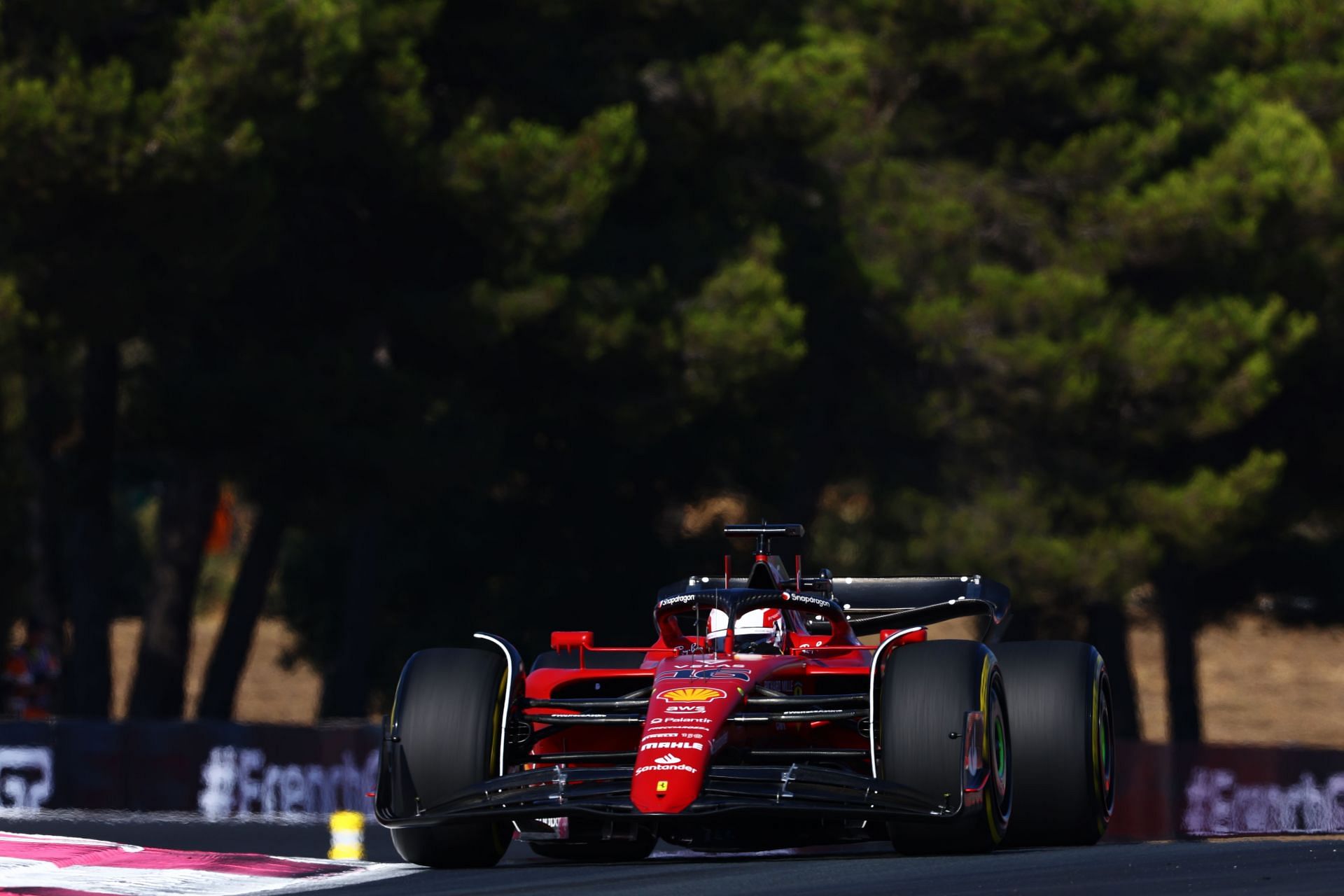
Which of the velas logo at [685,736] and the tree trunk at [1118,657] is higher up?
the tree trunk at [1118,657]

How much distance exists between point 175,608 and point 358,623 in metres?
3.67

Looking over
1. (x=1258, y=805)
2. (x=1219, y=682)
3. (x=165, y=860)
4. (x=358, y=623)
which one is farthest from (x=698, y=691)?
(x=1219, y=682)

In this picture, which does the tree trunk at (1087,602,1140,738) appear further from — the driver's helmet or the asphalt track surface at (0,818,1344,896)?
the asphalt track surface at (0,818,1344,896)

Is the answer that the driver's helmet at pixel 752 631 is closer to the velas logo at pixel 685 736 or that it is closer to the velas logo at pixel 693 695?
the velas logo at pixel 693 695

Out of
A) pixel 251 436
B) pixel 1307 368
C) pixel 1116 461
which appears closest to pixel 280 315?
pixel 251 436

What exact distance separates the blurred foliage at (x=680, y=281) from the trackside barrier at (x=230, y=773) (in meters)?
→ 5.32

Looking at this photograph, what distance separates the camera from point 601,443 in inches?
1221

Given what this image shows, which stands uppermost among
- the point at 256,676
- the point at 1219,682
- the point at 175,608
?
the point at 256,676

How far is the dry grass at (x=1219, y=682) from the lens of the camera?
49.3m

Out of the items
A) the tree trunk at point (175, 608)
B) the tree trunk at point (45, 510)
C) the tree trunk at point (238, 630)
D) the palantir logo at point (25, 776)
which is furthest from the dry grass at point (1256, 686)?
the palantir logo at point (25, 776)

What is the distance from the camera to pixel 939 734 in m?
9.05

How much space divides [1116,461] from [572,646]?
2000 centimetres

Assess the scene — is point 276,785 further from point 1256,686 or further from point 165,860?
point 1256,686

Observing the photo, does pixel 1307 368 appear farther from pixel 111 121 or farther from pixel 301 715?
pixel 301 715
